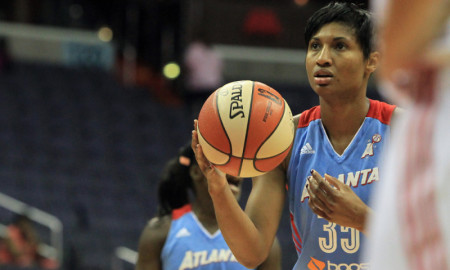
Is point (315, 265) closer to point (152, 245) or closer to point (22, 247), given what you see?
point (152, 245)

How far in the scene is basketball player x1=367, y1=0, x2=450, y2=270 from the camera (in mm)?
1354

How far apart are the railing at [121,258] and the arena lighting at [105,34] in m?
6.68

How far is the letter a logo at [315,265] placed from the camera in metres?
3.21

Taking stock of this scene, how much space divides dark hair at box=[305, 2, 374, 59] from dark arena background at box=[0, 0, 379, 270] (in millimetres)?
7091

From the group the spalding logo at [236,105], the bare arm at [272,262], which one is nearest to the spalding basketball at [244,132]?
the spalding logo at [236,105]

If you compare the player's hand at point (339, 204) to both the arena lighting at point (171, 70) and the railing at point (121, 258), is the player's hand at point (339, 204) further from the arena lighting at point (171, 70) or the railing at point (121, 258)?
the arena lighting at point (171, 70)

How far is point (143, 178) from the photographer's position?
1255 cm

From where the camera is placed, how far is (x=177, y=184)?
491 cm

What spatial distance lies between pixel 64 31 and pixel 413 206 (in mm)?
14483

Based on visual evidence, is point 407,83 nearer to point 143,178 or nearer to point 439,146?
point 439,146

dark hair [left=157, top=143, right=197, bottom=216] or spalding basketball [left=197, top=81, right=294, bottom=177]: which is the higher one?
spalding basketball [left=197, top=81, right=294, bottom=177]

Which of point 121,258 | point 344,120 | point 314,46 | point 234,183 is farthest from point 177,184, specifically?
point 121,258

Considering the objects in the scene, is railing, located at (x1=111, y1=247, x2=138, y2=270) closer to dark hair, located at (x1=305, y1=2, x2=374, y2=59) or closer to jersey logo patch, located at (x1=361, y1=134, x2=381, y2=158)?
jersey logo patch, located at (x1=361, y1=134, x2=381, y2=158)

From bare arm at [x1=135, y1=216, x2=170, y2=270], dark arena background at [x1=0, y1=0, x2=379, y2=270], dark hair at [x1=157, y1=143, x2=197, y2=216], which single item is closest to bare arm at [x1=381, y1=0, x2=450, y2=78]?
bare arm at [x1=135, y1=216, x2=170, y2=270]
